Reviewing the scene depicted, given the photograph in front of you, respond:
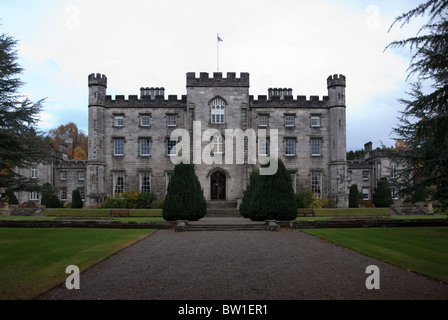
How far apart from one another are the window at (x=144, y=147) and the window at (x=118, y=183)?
9.07 feet

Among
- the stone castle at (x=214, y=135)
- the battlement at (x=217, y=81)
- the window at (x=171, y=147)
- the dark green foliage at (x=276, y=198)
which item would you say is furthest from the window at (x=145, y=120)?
the dark green foliage at (x=276, y=198)

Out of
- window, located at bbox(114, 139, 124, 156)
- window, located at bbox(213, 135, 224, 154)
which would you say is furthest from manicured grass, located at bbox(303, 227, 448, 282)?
window, located at bbox(114, 139, 124, 156)

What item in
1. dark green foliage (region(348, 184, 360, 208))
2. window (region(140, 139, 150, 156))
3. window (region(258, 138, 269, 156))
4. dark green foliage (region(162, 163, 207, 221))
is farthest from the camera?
window (region(140, 139, 150, 156))

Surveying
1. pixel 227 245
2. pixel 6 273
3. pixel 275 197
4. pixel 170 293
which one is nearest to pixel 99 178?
pixel 275 197

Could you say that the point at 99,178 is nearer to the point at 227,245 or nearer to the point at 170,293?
the point at 227,245

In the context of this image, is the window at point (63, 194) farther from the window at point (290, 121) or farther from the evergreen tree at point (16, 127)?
the evergreen tree at point (16, 127)

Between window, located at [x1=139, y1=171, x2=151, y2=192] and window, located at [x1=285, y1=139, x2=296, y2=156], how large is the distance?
13.2m

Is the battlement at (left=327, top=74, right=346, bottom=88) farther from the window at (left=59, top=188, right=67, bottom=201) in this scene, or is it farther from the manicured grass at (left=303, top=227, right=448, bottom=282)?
the window at (left=59, top=188, right=67, bottom=201)

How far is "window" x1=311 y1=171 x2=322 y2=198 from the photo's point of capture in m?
38.6

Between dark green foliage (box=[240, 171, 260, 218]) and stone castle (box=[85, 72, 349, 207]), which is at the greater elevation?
stone castle (box=[85, 72, 349, 207])

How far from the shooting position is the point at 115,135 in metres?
38.7

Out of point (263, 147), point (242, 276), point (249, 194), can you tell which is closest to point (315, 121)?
point (263, 147)

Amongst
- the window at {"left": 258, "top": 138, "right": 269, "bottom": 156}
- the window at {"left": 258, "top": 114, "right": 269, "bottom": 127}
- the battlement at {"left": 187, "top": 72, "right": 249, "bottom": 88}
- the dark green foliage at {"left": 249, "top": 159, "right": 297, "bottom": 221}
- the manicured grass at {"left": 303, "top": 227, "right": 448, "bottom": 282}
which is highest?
the battlement at {"left": 187, "top": 72, "right": 249, "bottom": 88}

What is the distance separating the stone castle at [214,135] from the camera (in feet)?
122
